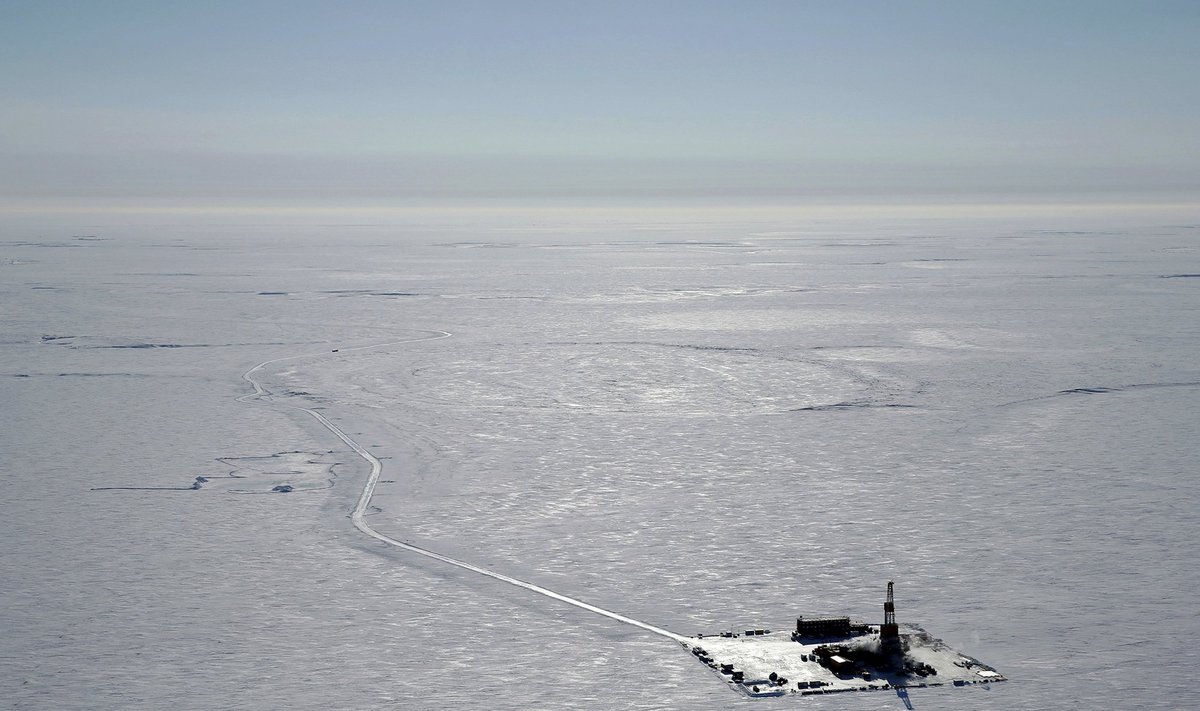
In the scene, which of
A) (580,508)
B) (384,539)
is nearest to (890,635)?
(580,508)

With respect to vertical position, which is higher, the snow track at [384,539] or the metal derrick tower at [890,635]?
the metal derrick tower at [890,635]

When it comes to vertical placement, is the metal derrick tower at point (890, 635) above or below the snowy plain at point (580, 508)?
above

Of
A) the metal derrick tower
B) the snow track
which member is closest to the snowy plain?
the snow track

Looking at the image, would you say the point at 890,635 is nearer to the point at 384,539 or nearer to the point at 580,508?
the point at 580,508

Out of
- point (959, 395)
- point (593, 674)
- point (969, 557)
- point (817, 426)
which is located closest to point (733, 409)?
point (817, 426)

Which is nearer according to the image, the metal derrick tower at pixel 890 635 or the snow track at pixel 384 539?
the metal derrick tower at pixel 890 635

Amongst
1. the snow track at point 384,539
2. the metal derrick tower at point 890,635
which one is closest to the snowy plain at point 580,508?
the snow track at point 384,539

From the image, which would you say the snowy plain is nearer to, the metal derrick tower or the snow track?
the snow track

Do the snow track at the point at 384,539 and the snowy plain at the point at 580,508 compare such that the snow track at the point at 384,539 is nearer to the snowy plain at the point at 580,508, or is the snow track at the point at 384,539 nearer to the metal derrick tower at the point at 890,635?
the snowy plain at the point at 580,508

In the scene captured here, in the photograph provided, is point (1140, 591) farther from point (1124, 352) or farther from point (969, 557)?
point (1124, 352)
